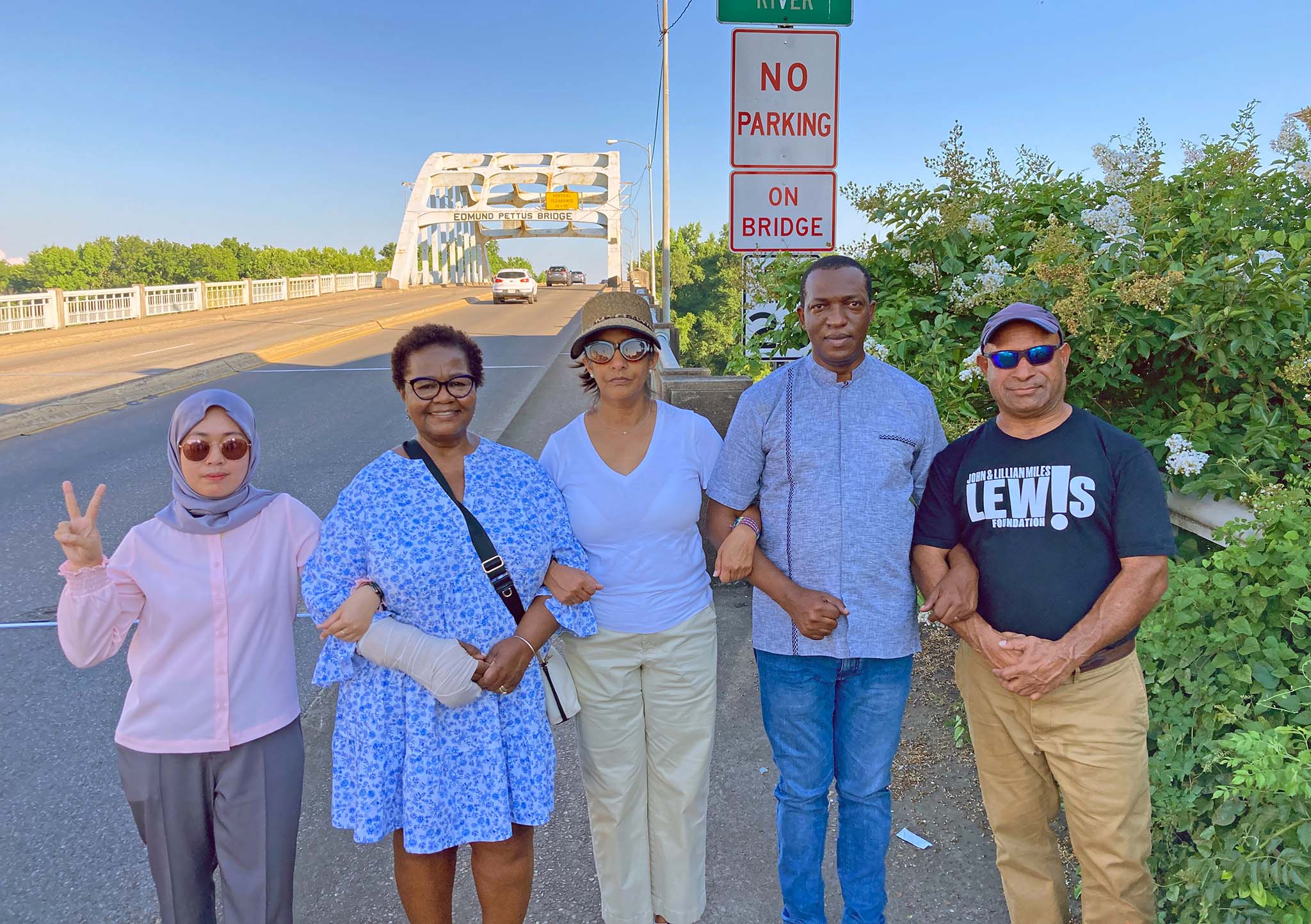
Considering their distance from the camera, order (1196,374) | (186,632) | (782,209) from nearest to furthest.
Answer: (186,632), (1196,374), (782,209)

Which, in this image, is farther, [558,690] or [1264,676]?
[558,690]

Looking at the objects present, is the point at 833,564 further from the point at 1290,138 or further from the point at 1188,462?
the point at 1290,138

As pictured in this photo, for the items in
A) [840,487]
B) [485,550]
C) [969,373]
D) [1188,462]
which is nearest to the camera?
[485,550]

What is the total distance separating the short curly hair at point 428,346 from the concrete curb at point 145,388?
10.6 metres

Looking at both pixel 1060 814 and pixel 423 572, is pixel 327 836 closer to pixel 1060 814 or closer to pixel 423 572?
pixel 423 572

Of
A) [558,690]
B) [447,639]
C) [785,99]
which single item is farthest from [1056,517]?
[785,99]

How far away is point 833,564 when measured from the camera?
2408mm

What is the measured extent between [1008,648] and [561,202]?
81495mm

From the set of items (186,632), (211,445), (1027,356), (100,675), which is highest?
(1027,356)

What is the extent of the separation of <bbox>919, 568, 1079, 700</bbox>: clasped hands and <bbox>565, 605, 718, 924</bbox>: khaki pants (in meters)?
0.67

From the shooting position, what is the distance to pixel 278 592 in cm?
228

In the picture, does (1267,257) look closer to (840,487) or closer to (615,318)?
(840,487)

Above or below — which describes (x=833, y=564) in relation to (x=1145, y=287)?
below

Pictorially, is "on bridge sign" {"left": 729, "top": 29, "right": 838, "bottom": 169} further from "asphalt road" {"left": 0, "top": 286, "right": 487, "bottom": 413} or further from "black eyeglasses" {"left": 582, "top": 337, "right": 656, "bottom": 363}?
"asphalt road" {"left": 0, "top": 286, "right": 487, "bottom": 413}
